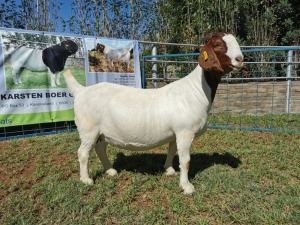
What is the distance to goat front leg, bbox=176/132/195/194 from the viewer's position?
3.67m

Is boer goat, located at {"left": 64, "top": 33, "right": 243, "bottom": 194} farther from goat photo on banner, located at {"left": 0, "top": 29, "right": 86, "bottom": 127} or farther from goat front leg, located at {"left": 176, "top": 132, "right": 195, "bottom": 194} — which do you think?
goat photo on banner, located at {"left": 0, "top": 29, "right": 86, "bottom": 127}

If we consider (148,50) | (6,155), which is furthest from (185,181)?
(148,50)

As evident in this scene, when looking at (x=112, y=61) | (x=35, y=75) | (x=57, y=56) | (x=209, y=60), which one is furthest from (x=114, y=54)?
(x=209, y=60)

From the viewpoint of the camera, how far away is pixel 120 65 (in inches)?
319

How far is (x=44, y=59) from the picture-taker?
6902mm

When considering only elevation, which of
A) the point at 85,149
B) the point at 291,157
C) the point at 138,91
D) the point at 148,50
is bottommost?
the point at 291,157

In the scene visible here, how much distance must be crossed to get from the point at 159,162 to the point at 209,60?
7.47 ft

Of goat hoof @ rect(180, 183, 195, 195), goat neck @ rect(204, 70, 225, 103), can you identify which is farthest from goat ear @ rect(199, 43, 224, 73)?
goat hoof @ rect(180, 183, 195, 195)

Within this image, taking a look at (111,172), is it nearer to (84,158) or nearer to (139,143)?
(84,158)

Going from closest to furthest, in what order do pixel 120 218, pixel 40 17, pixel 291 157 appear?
pixel 120 218 < pixel 291 157 < pixel 40 17

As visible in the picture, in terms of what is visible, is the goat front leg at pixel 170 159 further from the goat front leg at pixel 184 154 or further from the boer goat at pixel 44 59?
the boer goat at pixel 44 59

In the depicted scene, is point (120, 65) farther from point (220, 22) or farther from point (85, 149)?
point (220, 22)

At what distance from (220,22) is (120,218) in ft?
34.2

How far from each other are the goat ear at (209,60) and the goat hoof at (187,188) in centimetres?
155
